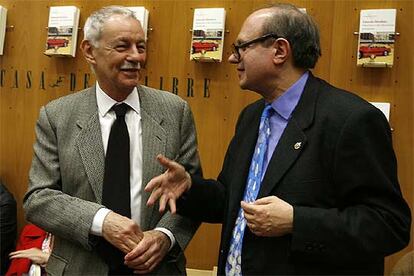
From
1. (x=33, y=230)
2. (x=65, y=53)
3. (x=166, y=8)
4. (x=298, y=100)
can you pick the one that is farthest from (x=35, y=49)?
(x=298, y=100)

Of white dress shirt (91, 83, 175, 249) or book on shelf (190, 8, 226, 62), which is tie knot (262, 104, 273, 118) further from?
book on shelf (190, 8, 226, 62)

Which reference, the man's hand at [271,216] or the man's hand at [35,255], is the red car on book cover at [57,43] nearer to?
the man's hand at [35,255]

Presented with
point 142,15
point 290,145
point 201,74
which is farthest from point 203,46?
point 290,145

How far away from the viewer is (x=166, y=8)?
315 centimetres

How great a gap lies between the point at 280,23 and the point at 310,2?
140 cm

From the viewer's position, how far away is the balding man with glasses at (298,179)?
1347 mm

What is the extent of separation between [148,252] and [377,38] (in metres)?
1.87

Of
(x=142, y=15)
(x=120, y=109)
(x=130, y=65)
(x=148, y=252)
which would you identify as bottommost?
(x=148, y=252)

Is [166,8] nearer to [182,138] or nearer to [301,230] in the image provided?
[182,138]

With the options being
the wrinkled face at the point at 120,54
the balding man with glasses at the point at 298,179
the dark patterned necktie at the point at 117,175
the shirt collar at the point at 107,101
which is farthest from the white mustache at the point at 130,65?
the balding man with glasses at the point at 298,179

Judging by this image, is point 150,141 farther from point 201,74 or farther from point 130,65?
point 201,74

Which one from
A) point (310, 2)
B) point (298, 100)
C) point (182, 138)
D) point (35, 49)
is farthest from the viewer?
point (35, 49)

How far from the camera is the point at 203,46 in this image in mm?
2979

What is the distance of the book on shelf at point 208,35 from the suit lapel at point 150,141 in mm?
1165
